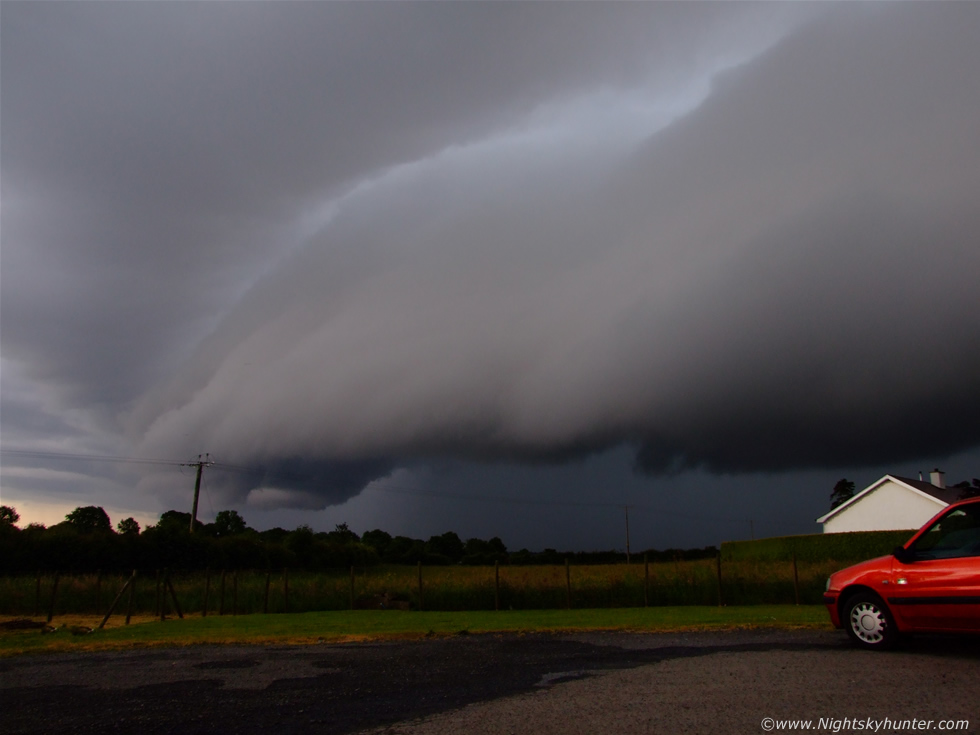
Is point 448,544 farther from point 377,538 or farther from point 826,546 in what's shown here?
point 826,546

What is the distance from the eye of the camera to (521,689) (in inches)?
350

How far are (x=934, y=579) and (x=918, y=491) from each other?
4242 cm

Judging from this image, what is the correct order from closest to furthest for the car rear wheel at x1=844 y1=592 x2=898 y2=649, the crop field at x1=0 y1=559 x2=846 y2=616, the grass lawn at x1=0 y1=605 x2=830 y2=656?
the car rear wheel at x1=844 y1=592 x2=898 y2=649 < the grass lawn at x1=0 y1=605 x2=830 y2=656 < the crop field at x1=0 y1=559 x2=846 y2=616

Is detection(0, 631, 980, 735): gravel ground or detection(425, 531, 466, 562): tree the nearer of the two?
detection(0, 631, 980, 735): gravel ground

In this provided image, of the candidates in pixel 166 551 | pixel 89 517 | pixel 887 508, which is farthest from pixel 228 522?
pixel 887 508

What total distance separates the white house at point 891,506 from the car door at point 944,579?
133ft

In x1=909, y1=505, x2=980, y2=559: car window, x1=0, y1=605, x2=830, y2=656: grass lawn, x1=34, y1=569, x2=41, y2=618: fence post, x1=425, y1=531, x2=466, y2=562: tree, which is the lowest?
x1=0, y1=605, x2=830, y2=656: grass lawn

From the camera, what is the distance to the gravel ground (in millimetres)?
7152

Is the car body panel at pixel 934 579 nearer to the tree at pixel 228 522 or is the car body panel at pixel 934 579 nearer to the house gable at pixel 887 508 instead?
the house gable at pixel 887 508

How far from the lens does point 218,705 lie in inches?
348

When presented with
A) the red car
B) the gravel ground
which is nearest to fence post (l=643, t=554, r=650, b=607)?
the gravel ground

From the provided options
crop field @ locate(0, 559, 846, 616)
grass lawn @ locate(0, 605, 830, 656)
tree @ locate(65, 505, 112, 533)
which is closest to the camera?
grass lawn @ locate(0, 605, 830, 656)

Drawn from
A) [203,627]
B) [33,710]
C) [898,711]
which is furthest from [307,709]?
[203,627]

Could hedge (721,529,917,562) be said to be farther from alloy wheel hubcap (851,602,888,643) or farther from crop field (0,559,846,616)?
alloy wheel hubcap (851,602,888,643)
